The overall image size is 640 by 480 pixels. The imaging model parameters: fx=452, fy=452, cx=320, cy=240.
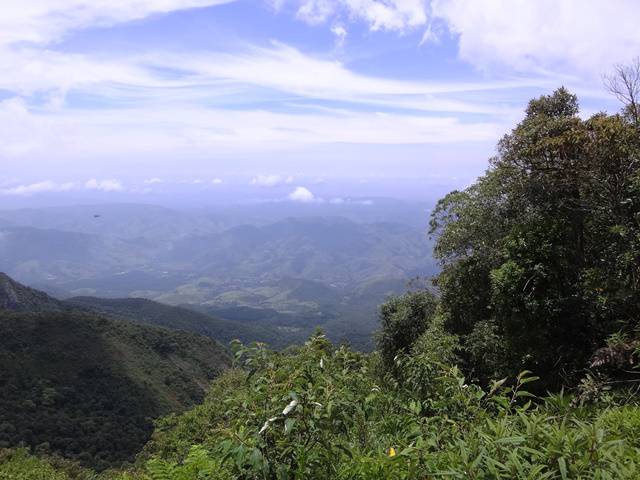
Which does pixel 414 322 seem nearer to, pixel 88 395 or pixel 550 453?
pixel 550 453

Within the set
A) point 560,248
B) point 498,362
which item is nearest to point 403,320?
point 498,362

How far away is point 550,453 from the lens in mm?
2260

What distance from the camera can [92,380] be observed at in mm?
60344

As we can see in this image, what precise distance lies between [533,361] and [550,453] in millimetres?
8447

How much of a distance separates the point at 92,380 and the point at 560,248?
6448cm

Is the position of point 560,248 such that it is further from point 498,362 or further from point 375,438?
point 375,438

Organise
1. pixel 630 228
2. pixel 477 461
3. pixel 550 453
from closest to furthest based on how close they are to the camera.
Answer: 1. pixel 477 461
2. pixel 550 453
3. pixel 630 228

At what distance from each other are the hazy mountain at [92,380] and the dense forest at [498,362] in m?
30.2

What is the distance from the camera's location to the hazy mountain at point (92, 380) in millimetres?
47188

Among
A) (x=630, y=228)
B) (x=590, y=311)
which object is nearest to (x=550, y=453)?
(x=630, y=228)

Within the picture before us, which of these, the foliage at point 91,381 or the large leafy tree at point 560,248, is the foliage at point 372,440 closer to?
the large leafy tree at point 560,248

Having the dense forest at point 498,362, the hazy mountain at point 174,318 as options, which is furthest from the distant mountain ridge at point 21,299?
the dense forest at point 498,362

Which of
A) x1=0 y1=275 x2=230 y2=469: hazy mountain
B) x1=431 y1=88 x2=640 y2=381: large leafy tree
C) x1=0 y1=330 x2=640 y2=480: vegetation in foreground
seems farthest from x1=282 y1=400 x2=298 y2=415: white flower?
x1=0 y1=275 x2=230 y2=469: hazy mountain

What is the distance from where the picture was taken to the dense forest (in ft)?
8.03
